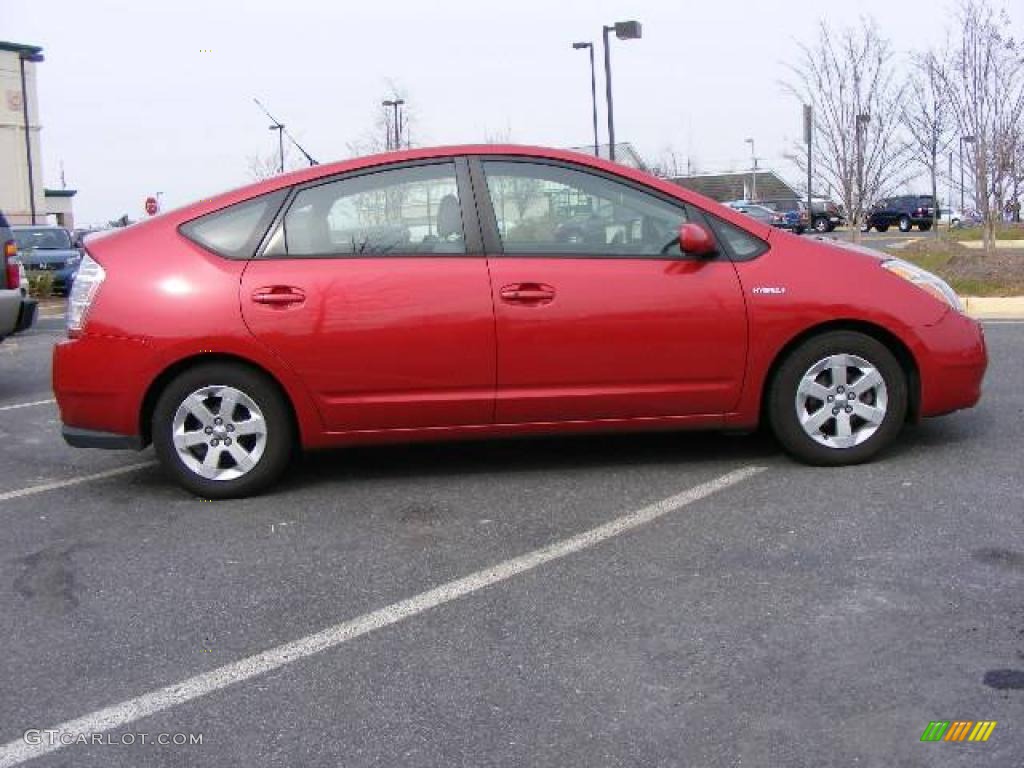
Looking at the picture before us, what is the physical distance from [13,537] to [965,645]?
3835 mm

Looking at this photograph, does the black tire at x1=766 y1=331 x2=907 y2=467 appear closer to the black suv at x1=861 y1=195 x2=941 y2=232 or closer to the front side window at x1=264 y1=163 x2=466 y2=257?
the front side window at x1=264 y1=163 x2=466 y2=257

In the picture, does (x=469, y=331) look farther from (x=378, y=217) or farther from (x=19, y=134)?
(x=19, y=134)

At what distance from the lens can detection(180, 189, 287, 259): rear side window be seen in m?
5.28

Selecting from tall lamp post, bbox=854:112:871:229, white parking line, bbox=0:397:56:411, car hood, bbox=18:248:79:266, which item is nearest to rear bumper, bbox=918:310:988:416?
white parking line, bbox=0:397:56:411

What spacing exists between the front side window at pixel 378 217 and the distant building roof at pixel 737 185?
55011 mm

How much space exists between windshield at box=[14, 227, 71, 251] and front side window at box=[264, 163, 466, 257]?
1795cm

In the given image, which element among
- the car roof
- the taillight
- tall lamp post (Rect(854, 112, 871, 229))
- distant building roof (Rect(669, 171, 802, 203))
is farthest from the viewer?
distant building roof (Rect(669, 171, 802, 203))

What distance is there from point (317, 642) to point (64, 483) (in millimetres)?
2784

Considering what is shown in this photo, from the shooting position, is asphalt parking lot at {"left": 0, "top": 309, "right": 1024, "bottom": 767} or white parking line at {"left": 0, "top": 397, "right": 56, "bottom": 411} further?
white parking line at {"left": 0, "top": 397, "right": 56, "bottom": 411}

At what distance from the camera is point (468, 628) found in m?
3.70

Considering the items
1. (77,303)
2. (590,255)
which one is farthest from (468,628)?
(77,303)

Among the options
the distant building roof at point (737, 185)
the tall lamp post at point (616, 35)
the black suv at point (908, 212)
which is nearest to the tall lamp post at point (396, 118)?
the tall lamp post at point (616, 35)

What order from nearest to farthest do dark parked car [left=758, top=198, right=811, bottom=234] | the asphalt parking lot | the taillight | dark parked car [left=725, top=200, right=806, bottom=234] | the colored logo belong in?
the colored logo, the asphalt parking lot, the taillight, dark parked car [left=725, top=200, right=806, bottom=234], dark parked car [left=758, top=198, right=811, bottom=234]

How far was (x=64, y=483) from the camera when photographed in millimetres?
5832
